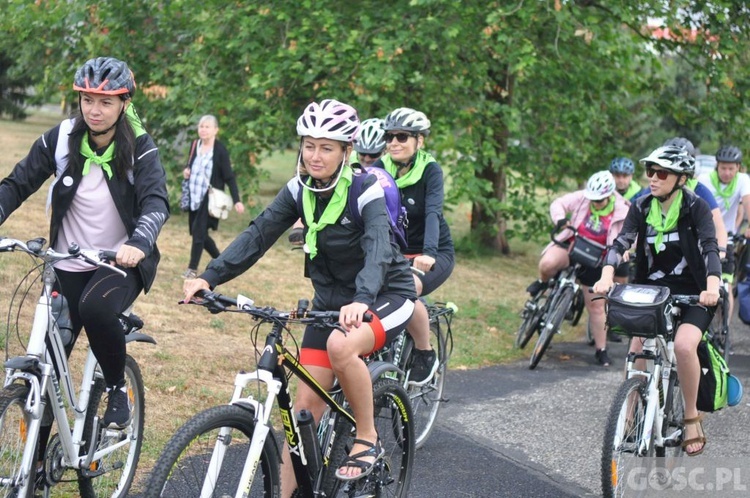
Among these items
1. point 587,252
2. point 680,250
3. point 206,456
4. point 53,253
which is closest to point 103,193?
point 53,253

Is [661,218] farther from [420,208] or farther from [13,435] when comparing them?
[13,435]

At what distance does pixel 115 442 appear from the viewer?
4891 mm

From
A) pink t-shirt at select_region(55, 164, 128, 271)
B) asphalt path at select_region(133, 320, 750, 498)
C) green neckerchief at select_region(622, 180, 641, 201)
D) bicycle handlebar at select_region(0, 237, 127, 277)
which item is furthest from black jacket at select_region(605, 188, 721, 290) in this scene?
green neckerchief at select_region(622, 180, 641, 201)

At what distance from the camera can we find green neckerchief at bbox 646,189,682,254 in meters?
5.90

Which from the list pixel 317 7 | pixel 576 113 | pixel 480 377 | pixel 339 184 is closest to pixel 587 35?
pixel 576 113

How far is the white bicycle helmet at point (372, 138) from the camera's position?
22.0ft

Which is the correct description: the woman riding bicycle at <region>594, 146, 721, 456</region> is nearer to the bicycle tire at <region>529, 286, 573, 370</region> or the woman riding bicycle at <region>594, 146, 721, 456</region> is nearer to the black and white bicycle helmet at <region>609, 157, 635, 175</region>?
the bicycle tire at <region>529, 286, 573, 370</region>

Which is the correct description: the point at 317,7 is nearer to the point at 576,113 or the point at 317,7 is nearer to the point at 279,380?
the point at 576,113

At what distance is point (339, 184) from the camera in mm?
4359

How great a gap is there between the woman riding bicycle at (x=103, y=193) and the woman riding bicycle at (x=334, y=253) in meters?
0.53

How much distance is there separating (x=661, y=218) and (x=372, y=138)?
75.6 inches

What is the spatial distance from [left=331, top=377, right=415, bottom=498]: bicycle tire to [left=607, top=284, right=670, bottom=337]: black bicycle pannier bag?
1.32 metres

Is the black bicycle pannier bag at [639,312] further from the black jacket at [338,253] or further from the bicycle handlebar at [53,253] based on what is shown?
the bicycle handlebar at [53,253]

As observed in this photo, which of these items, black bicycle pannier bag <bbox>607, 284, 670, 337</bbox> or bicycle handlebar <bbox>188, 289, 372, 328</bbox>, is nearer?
bicycle handlebar <bbox>188, 289, 372, 328</bbox>
